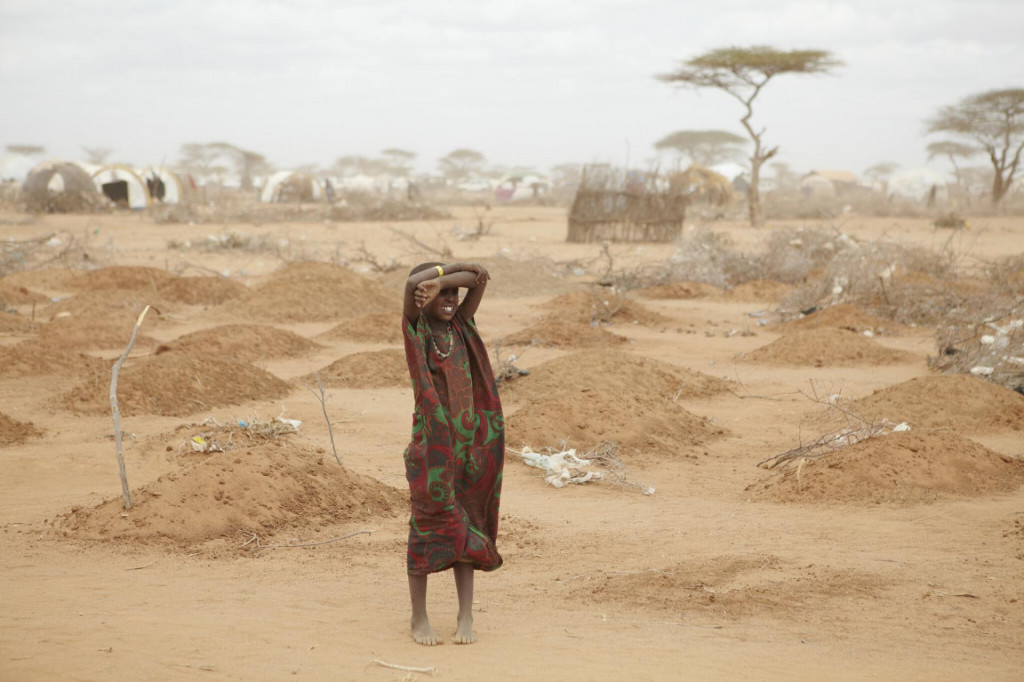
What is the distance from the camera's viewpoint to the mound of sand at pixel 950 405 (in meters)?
6.67

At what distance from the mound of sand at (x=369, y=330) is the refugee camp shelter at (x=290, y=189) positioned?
25459 millimetres

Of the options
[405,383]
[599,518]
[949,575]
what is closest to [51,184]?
[405,383]

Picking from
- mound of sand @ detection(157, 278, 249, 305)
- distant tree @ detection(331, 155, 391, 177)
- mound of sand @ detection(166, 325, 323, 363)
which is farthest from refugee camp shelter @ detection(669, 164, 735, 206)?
distant tree @ detection(331, 155, 391, 177)

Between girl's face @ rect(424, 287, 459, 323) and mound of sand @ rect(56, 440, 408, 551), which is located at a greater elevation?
girl's face @ rect(424, 287, 459, 323)

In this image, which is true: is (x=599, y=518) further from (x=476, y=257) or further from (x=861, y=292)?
(x=476, y=257)

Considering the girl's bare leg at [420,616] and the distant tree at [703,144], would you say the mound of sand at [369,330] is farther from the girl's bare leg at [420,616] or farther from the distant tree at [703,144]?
the distant tree at [703,144]

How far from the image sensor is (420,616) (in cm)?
304

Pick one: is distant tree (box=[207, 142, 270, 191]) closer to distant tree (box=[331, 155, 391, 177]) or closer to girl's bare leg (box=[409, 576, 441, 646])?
distant tree (box=[331, 155, 391, 177])

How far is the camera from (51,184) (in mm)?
26781

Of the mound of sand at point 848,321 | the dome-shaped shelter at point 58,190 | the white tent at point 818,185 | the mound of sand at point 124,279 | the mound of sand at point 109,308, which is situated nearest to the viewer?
the mound of sand at point 109,308

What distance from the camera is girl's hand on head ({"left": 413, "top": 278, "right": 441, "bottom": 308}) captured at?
2.93 meters

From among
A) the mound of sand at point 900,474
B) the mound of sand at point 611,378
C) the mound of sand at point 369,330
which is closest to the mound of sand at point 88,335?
the mound of sand at point 369,330

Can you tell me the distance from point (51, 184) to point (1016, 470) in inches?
1067

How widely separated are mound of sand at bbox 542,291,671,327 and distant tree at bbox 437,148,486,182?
63.0 meters
